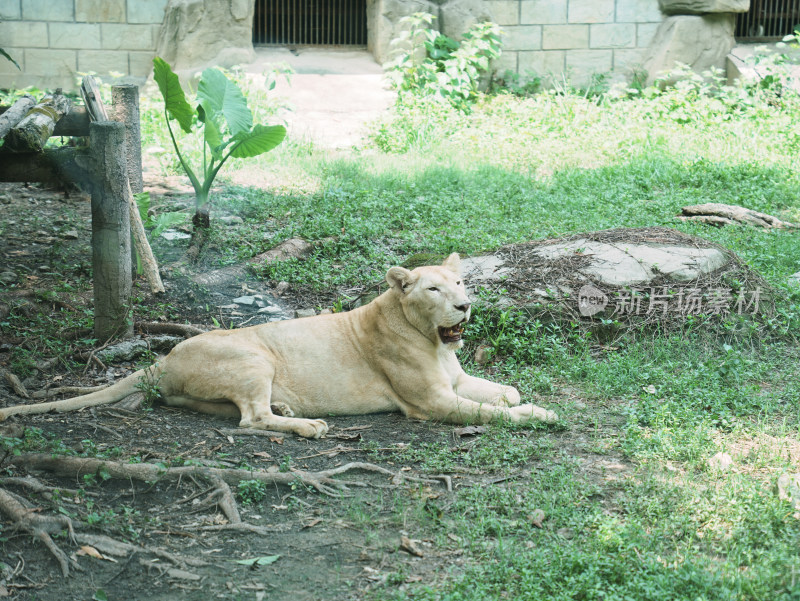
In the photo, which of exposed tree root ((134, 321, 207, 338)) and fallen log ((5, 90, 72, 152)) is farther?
exposed tree root ((134, 321, 207, 338))

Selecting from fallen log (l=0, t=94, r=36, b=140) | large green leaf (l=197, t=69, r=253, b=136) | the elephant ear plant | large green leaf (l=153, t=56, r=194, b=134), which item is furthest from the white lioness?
large green leaf (l=197, t=69, r=253, b=136)

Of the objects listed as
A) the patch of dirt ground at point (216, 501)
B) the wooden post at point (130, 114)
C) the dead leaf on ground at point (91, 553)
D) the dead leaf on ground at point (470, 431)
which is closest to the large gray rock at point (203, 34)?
the wooden post at point (130, 114)

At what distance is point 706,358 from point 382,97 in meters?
9.53

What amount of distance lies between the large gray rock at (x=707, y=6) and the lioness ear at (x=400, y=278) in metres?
12.0

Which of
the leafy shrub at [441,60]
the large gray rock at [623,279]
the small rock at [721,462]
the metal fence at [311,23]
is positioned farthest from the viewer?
the metal fence at [311,23]

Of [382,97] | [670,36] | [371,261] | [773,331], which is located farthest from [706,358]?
[670,36]

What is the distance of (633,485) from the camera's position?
14.1 ft

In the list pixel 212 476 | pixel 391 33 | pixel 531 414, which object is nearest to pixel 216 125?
pixel 531 414

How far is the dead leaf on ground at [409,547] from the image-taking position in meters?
3.76

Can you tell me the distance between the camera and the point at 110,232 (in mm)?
6539

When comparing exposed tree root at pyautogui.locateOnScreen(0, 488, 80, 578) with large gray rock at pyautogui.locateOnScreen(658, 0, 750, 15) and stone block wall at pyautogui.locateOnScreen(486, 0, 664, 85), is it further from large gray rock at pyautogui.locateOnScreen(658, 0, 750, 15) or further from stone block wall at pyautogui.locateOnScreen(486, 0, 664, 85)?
large gray rock at pyautogui.locateOnScreen(658, 0, 750, 15)

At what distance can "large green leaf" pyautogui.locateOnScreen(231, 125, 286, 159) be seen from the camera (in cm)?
893

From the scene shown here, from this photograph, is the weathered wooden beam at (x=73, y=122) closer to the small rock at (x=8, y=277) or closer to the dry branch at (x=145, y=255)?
the dry branch at (x=145, y=255)

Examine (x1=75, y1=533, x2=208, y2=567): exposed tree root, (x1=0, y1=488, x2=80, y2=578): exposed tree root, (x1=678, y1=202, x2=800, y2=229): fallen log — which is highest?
(x1=678, y1=202, x2=800, y2=229): fallen log
